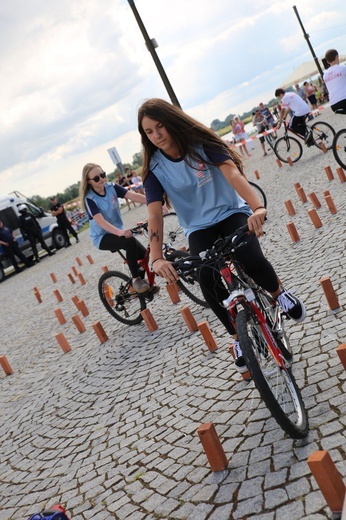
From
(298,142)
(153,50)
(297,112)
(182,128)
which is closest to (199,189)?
(182,128)

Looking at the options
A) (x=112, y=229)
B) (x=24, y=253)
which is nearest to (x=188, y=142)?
(x=112, y=229)

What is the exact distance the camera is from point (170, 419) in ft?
15.7

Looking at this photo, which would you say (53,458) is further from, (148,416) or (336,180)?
(336,180)

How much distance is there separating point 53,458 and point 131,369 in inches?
62.8

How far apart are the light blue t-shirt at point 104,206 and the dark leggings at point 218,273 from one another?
3.63m

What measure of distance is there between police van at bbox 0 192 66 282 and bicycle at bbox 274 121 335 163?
1229 cm

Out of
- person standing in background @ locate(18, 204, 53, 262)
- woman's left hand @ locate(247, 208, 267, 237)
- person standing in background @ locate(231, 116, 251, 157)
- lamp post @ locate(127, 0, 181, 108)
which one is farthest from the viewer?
person standing in background @ locate(231, 116, 251, 157)

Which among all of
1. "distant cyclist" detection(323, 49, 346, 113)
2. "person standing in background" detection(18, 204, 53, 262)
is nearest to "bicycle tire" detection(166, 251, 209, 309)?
"distant cyclist" detection(323, 49, 346, 113)

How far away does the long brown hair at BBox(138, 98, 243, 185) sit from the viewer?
3984mm

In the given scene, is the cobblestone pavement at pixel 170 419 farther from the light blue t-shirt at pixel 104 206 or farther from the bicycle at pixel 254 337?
the light blue t-shirt at pixel 104 206

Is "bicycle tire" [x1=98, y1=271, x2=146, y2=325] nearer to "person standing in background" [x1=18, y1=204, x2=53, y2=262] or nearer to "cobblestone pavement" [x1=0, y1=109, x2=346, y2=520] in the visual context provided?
"cobblestone pavement" [x1=0, y1=109, x2=346, y2=520]

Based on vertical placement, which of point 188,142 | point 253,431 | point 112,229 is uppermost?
point 188,142

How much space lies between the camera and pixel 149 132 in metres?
4.03

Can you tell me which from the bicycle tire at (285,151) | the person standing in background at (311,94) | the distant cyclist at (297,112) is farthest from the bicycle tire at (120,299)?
the person standing in background at (311,94)
